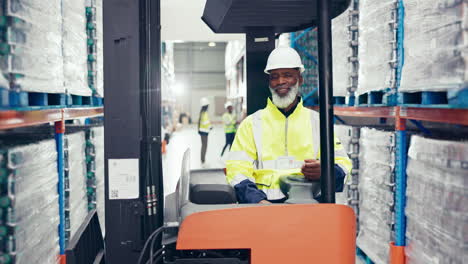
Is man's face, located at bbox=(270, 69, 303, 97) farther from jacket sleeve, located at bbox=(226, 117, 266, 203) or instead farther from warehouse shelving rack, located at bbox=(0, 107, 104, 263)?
warehouse shelving rack, located at bbox=(0, 107, 104, 263)

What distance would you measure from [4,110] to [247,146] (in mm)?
1491

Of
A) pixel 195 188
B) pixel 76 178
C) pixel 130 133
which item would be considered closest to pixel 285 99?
pixel 195 188

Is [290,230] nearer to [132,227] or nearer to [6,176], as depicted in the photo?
[132,227]

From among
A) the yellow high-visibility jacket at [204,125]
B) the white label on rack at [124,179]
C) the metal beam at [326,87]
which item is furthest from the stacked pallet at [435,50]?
the yellow high-visibility jacket at [204,125]

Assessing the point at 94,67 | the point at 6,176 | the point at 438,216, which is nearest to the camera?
the point at 6,176

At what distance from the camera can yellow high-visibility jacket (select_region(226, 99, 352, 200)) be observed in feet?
8.91

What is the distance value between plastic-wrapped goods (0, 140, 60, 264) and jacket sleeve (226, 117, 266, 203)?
1281 mm

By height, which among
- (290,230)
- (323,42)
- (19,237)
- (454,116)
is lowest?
(19,237)

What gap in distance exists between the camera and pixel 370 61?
3691 millimetres

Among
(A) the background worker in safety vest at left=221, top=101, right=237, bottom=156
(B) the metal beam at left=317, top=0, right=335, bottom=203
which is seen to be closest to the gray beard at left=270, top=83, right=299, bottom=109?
(B) the metal beam at left=317, top=0, right=335, bottom=203

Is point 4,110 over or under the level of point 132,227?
over

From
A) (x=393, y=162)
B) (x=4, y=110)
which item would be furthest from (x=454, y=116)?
(x=4, y=110)

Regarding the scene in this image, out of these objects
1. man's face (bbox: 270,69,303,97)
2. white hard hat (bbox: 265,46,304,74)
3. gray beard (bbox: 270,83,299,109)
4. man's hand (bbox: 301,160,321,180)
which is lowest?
man's hand (bbox: 301,160,321,180)

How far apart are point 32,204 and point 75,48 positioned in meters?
1.66
